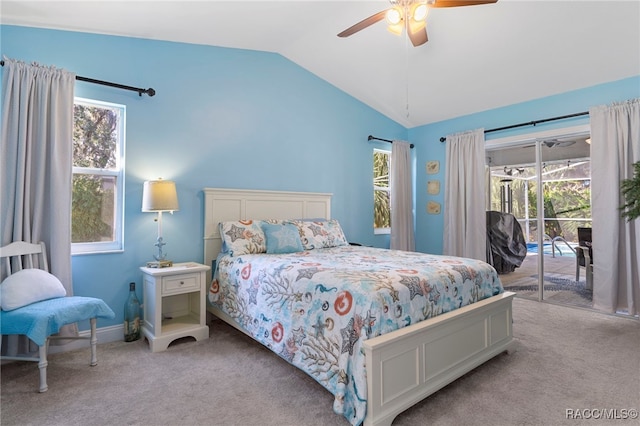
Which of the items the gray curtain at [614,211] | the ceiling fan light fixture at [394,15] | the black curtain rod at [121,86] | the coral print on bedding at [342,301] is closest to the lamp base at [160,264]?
the coral print on bedding at [342,301]

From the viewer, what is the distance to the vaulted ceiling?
272 cm

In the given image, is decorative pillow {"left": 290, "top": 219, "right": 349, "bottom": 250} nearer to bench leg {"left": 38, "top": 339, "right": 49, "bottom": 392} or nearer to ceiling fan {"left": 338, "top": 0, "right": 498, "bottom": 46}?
ceiling fan {"left": 338, "top": 0, "right": 498, "bottom": 46}

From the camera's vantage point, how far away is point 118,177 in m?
3.04

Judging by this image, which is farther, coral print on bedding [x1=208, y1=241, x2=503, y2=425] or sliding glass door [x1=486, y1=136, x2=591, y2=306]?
sliding glass door [x1=486, y1=136, x2=591, y2=306]

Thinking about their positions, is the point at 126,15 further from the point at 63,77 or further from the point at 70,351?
the point at 70,351

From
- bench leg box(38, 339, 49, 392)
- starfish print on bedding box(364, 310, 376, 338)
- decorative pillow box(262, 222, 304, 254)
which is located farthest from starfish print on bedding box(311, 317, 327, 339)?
bench leg box(38, 339, 49, 392)

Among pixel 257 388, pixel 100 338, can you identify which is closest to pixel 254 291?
pixel 257 388

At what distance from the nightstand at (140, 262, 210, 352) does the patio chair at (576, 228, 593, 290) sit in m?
4.29

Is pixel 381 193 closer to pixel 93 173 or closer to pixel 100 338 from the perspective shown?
pixel 93 173

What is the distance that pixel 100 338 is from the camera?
2824 millimetres

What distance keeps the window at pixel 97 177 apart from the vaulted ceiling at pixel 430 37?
0.70m

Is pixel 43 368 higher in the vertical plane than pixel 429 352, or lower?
lower

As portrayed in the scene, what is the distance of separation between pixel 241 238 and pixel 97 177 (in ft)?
4.54

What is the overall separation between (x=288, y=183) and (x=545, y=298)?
3545mm
